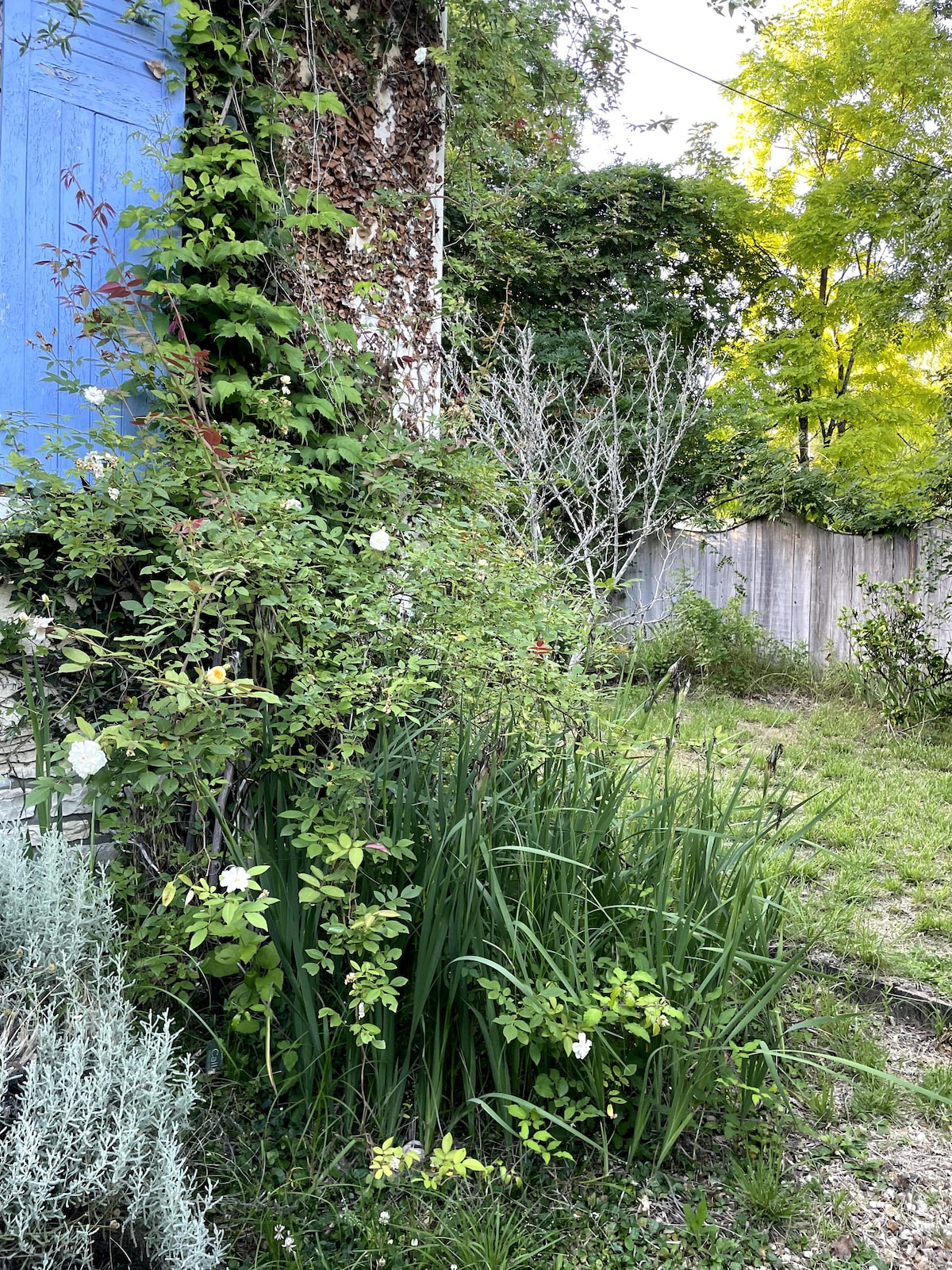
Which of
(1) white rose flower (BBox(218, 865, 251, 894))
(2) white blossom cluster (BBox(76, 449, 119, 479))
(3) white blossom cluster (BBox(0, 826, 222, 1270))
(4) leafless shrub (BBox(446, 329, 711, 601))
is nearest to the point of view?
(3) white blossom cluster (BBox(0, 826, 222, 1270))

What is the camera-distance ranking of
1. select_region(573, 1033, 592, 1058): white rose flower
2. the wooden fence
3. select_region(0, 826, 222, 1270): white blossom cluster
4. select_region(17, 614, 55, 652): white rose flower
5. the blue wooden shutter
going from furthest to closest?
the wooden fence
the blue wooden shutter
select_region(17, 614, 55, 652): white rose flower
select_region(573, 1033, 592, 1058): white rose flower
select_region(0, 826, 222, 1270): white blossom cluster

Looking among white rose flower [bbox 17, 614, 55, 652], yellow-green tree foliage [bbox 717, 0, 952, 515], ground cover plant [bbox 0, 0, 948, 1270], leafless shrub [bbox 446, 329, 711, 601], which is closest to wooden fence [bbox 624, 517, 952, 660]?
leafless shrub [bbox 446, 329, 711, 601]

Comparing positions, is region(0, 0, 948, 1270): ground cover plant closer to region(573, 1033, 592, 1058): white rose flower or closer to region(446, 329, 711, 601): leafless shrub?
region(573, 1033, 592, 1058): white rose flower

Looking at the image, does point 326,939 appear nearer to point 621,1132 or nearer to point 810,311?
point 621,1132

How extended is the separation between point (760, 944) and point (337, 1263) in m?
1.22

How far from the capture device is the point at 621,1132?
1.98 metres

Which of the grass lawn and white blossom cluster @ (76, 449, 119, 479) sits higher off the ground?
white blossom cluster @ (76, 449, 119, 479)

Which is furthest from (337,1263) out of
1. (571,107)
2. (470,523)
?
(571,107)

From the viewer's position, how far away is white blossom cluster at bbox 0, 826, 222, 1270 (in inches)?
50.5

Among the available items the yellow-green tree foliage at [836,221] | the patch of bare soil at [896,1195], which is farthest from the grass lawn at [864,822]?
the yellow-green tree foliage at [836,221]

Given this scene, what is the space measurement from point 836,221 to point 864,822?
909cm

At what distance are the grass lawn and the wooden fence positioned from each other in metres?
1.78

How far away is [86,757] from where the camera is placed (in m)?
1.61

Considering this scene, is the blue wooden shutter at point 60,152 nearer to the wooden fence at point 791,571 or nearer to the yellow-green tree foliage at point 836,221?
the wooden fence at point 791,571
